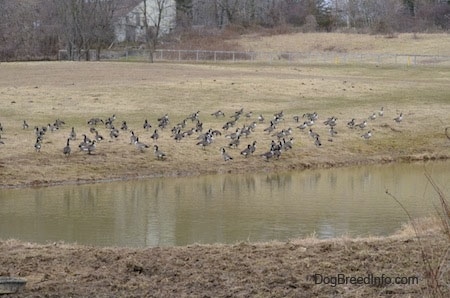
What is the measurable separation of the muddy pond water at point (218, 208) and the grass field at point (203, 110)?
1.69 metres

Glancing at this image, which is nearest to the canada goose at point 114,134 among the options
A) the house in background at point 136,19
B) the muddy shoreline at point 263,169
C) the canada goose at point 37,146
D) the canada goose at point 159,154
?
the canada goose at point 159,154

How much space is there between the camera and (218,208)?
1961 centimetres

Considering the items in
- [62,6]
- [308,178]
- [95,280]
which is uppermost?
[62,6]

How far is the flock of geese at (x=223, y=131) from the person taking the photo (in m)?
28.8

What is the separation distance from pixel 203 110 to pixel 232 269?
29263mm

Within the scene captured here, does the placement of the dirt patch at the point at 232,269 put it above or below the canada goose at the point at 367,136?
above

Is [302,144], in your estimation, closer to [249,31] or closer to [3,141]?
[3,141]

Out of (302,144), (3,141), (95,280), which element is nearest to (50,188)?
(3,141)

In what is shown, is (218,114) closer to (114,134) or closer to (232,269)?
(114,134)

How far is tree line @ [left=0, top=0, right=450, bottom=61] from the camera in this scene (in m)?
80.4

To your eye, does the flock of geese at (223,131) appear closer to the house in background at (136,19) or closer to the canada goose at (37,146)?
the canada goose at (37,146)

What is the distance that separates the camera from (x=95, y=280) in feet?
31.6

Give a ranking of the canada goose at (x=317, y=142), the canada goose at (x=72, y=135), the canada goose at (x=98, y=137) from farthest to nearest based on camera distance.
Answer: the canada goose at (x=317, y=142) < the canada goose at (x=72, y=135) < the canada goose at (x=98, y=137)

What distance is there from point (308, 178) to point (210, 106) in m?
14.8
